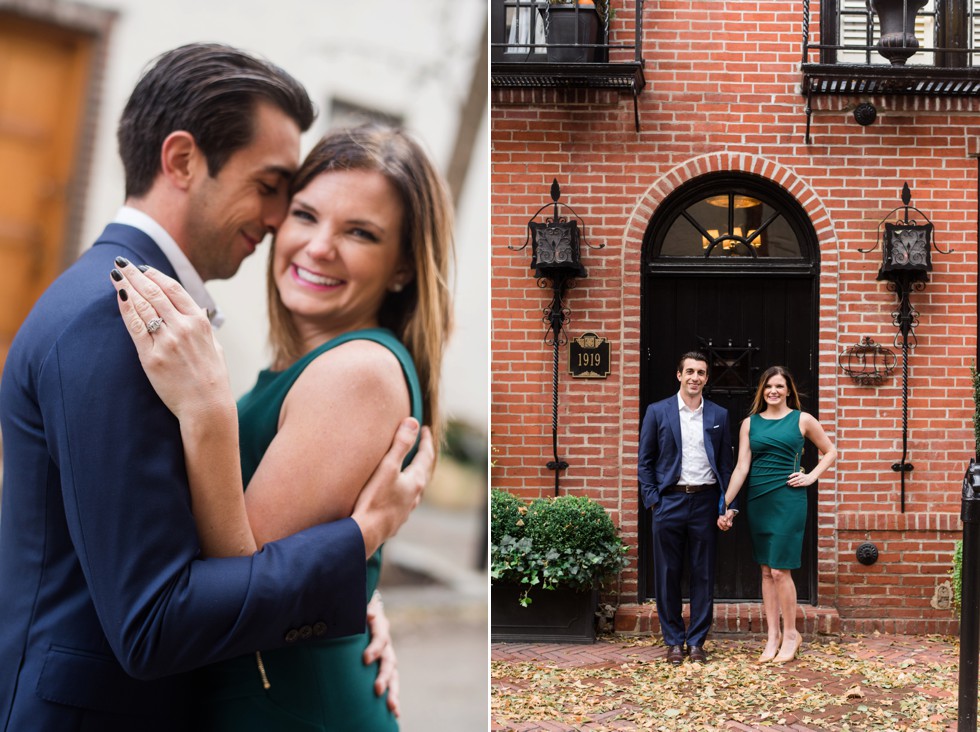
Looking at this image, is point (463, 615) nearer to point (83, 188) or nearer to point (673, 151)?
point (83, 188)

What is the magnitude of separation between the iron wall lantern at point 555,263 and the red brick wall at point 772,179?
0.12ft

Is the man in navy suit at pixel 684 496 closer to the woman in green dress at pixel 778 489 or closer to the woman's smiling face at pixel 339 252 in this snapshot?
the woman in green dress at pixel 778 489

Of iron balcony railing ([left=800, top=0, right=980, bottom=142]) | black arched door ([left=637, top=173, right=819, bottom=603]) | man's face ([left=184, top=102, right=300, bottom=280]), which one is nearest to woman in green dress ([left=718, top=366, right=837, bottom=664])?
black arched door ([left=637, top=173, right=819, bottom=603])

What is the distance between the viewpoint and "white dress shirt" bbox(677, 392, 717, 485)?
3.61 metres

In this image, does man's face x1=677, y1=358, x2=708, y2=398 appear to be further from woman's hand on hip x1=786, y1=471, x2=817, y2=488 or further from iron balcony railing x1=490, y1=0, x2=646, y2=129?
Result: iron balcony railing x1=490, y1=0, x2=646, y2=129

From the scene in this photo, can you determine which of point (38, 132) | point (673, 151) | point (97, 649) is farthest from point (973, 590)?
point (38, 132)

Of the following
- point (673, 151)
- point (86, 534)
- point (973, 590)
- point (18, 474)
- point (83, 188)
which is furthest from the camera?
point (673, 151)

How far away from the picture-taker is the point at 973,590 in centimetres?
274

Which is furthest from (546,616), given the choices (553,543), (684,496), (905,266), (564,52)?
(564,52)

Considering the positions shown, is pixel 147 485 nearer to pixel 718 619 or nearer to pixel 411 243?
pixel 411 243

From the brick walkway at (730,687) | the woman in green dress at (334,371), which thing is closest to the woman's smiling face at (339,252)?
the woman in green dress at (334,371)

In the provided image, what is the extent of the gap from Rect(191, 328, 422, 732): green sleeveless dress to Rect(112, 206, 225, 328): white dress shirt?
180 millimetres

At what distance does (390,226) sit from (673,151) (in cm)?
248

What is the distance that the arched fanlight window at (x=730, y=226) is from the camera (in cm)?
367
